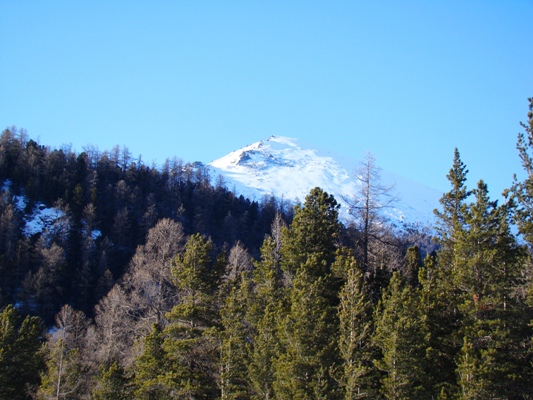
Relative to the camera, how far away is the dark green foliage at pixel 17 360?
95.9ft

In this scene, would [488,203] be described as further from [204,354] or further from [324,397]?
[204,354]

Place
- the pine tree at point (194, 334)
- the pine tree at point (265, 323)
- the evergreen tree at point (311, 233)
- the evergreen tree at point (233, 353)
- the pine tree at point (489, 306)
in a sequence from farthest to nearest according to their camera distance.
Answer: the evergreen tree at point (311, 233)
the pine tree at point (194, 334)
the evergreen tree at point (233, 353)
the pine tree at point (265, 323)
the pine tree at point (489, 306)

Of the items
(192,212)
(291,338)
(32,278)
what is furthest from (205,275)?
(192,212)

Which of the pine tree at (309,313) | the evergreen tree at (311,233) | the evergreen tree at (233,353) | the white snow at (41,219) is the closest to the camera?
the pine tree at (309,313)

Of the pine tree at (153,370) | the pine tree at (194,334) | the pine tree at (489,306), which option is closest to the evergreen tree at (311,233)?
the pine tree at (194,334)

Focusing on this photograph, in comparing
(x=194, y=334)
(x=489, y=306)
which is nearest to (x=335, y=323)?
(x=489, y=306)

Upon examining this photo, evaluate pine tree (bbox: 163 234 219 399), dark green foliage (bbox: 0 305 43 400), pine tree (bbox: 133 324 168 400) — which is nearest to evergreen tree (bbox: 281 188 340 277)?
pine tree (bbox: 163 234 219 399)

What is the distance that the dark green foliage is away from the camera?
29.2 metres

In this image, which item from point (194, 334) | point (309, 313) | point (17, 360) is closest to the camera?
point (309, 313)

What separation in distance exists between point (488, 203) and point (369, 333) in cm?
774

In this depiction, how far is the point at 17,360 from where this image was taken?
29.8 metres

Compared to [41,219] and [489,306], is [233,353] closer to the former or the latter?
[489,306]

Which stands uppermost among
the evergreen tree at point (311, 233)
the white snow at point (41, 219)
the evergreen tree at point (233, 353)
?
the white snow at point (41, 219)

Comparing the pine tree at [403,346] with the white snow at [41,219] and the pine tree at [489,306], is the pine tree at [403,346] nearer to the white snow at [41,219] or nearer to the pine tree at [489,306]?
the pine tree at [489,306]
